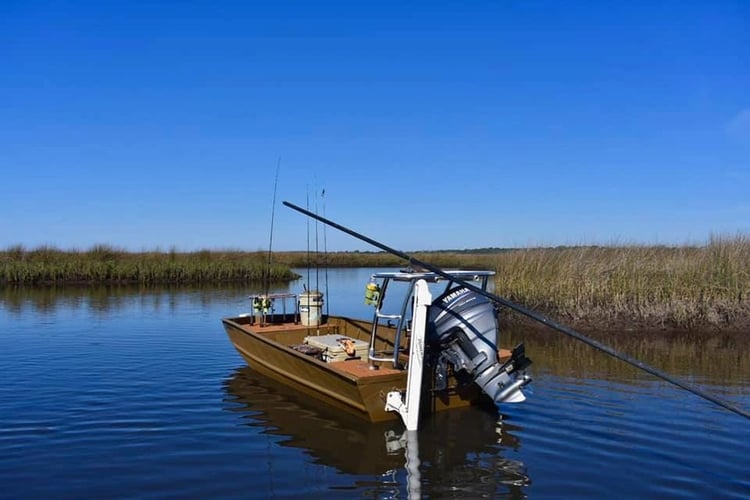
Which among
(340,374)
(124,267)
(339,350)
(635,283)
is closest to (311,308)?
(339,350)

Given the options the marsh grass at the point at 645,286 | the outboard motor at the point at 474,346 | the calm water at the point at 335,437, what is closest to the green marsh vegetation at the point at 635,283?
the marsh grass at the point at 645,286

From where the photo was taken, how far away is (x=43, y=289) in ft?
101

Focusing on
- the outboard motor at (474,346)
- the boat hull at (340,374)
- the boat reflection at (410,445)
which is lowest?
the boat reflection at (410,445)

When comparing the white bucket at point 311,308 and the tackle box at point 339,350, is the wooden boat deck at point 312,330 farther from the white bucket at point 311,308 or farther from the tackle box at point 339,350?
the tackle box at point 339,350

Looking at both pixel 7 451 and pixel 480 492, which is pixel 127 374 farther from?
pixel 480 492

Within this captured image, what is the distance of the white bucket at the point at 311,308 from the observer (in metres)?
12.8

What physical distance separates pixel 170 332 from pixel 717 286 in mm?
15711

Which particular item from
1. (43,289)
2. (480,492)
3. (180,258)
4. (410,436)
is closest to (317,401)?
(410,436)

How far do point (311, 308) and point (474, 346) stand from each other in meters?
5.63

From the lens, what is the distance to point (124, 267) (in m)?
35.8

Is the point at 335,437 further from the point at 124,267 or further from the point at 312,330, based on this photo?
the point at 124,267

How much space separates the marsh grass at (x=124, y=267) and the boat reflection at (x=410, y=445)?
28671 mm

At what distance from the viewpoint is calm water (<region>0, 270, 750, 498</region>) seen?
20.8 ft

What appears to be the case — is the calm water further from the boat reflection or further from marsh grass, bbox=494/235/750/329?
marsh grass, bbox=494/235/750/329
